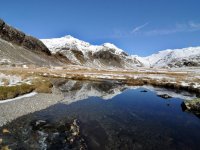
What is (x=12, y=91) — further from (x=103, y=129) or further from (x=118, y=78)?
(x=118, y=78)

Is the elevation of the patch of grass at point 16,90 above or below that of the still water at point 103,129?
above

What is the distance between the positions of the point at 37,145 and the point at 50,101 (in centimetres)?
1679

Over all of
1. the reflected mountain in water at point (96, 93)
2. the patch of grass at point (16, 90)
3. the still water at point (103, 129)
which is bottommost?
the still water at point (103, 129)

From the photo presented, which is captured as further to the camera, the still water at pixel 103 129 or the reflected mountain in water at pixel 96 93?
the reflected mountain in water at pixel 96 93

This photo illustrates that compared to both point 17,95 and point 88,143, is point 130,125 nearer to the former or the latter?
point 88,143

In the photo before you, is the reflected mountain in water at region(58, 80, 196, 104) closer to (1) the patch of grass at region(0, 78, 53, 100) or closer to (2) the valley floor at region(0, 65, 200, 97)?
(2) the valley floor at region(0, 65, 200, 97)

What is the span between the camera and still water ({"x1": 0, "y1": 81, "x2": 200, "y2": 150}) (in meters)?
18.8

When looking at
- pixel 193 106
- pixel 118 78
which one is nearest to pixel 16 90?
pixel 193 106

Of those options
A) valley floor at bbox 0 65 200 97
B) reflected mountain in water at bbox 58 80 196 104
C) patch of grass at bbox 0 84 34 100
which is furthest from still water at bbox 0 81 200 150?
valley floor at bbox 0 65 200 97

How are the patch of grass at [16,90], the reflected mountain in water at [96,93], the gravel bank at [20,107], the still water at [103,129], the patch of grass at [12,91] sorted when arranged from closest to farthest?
the still water at [103,129], the gravel bank at [20,107], the patch of grass at [12,91], the patch of grass at [16,90], the reflected mountain in water at [96,93]

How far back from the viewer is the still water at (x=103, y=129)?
1881cm

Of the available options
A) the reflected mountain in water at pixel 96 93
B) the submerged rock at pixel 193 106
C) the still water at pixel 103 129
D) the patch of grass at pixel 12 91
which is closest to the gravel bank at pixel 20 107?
the still water at pixel 103 129

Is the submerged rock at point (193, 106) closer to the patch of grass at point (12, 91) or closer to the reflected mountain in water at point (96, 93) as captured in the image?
the reflected mountain in water at point (96, 93)

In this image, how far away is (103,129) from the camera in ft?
74.8
